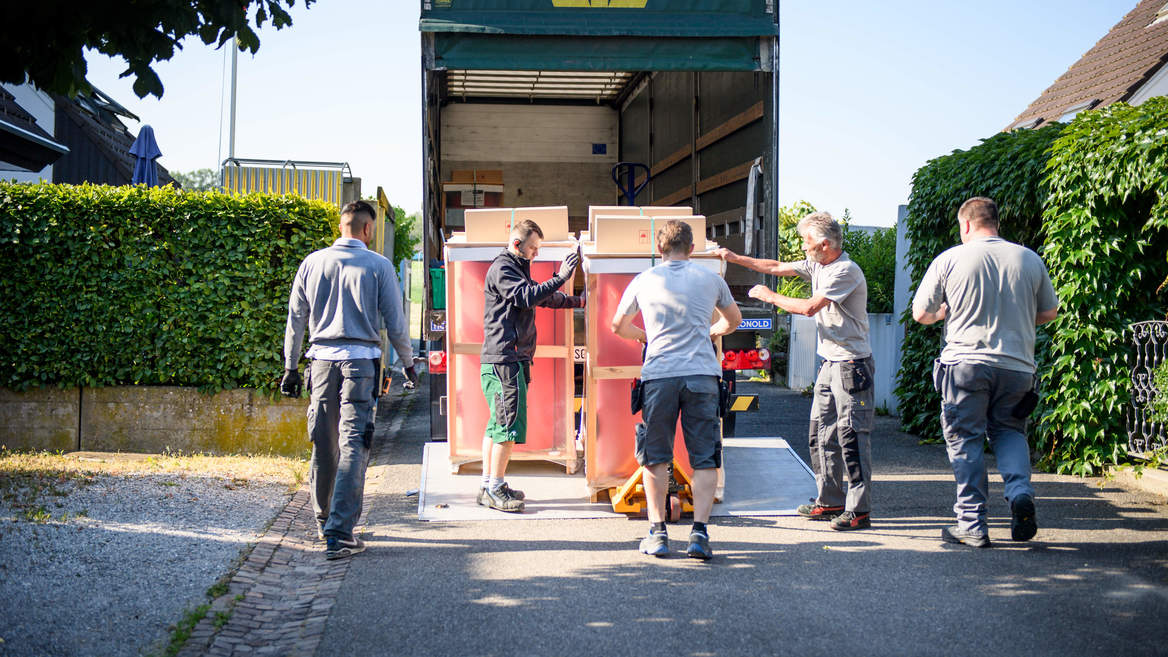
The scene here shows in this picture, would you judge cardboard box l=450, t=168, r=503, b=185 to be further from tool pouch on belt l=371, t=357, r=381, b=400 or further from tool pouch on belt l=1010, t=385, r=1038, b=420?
tool pouch on belt l=1010, t=385, r=1038, b=420

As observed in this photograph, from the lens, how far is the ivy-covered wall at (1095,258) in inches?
277

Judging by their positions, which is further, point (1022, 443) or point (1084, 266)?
point (1084, 266)

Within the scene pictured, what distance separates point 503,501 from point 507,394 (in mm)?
710

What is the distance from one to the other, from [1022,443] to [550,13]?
205 inches

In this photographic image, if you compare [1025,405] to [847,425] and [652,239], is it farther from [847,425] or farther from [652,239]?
[652,239]

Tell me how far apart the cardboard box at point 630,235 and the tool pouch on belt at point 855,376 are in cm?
129

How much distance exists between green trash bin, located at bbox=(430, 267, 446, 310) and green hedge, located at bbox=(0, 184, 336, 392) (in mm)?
1179

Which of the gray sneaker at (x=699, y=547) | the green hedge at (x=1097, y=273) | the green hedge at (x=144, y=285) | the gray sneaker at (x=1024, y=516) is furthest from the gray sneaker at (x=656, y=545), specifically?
the green hedge at (x=144, y=285)

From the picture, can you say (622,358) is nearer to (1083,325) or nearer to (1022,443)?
(1022,443)

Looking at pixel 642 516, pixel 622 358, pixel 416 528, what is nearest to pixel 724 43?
pixel 622 358

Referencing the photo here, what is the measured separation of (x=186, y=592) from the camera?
4664mm

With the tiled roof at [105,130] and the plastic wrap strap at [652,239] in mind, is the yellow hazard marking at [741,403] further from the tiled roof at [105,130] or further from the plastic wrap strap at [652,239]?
the tiled roof at [105,130]

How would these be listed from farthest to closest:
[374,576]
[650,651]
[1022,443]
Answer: [1022,443] → [374,576] → [650,651]

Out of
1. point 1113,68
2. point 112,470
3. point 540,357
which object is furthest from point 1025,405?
point 1113,68
